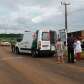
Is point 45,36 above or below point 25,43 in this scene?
above

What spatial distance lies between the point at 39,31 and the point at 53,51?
2.26 m

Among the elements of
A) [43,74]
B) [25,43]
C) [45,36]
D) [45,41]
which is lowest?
[43,74]

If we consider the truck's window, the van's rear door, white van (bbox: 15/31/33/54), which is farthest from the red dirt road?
white van (bbox: 15/31/33/54)

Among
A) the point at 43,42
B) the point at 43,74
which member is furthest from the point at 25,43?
the point at 43,74

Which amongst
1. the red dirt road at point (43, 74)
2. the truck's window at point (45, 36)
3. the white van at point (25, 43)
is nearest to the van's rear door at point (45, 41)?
the truck's window at point (45, 36)

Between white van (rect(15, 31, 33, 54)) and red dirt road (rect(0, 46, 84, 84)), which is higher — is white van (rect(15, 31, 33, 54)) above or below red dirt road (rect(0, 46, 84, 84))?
above

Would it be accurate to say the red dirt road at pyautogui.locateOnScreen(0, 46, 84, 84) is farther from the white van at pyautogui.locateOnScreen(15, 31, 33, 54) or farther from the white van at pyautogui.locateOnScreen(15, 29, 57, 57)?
the white van at pyautogui.locateOnScreen(15, 31, 33, 54)

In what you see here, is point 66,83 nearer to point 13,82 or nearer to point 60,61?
point 13,82

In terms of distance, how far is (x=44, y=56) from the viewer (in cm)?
3133

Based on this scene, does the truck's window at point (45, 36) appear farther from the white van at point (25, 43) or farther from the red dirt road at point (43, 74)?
the red dirt road at point (43, 74)

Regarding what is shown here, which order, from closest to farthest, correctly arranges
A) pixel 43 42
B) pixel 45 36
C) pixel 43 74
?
1. pixel 43 74
2. pixel 43 42
3. pixel 45 36

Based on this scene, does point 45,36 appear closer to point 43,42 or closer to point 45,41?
point 45,41

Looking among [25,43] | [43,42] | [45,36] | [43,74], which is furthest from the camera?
[25,43]

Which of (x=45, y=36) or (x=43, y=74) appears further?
(x=45, y=36)
